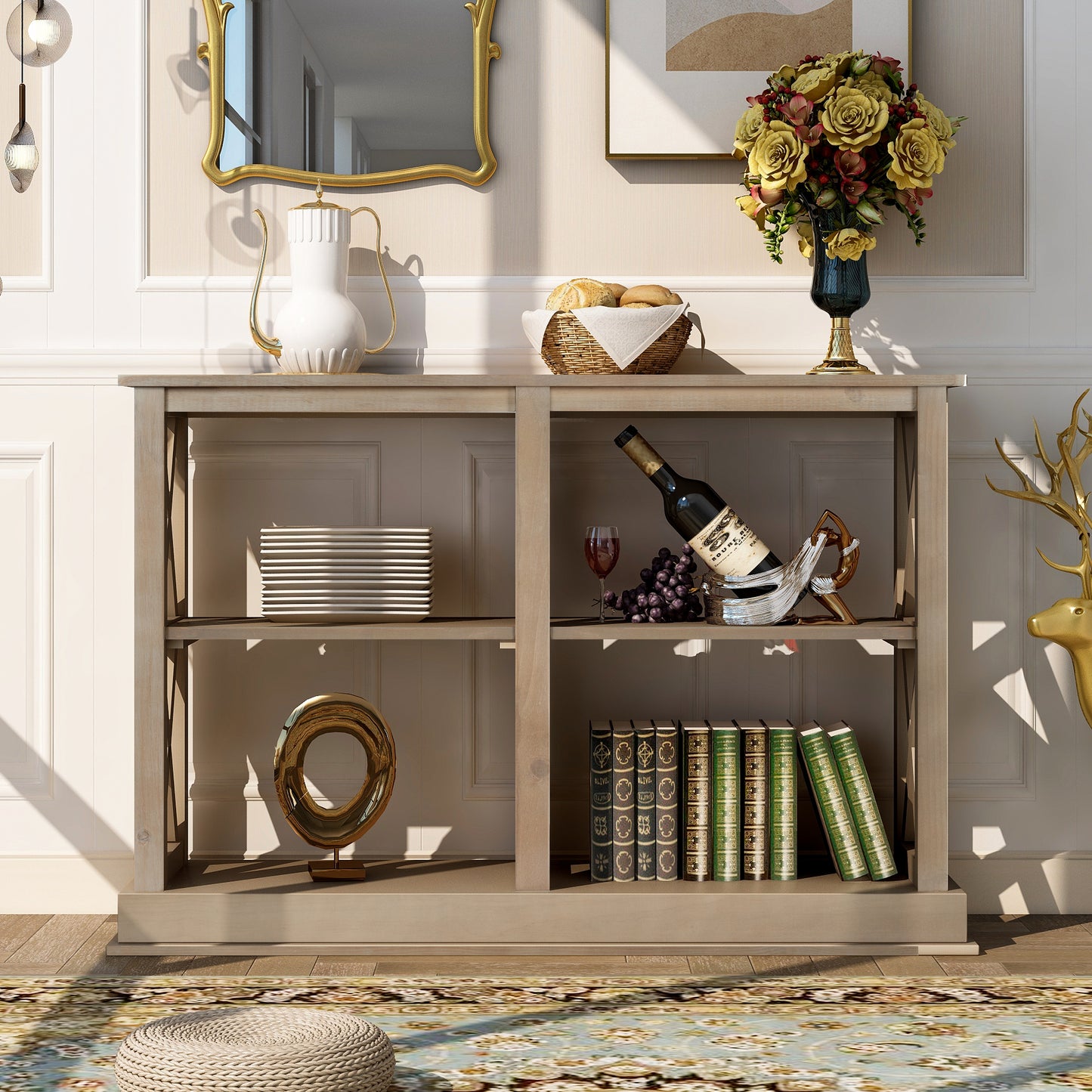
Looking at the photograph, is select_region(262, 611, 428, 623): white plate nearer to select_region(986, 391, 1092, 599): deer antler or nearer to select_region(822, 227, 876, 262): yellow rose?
select_region(822, 227, 876, 262): yellow rose

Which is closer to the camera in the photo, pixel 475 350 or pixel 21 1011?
pixel 21 1011

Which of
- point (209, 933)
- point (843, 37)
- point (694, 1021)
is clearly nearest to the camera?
point (694, 1021)

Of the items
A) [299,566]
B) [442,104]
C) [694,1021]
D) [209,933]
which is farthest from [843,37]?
[209,933]

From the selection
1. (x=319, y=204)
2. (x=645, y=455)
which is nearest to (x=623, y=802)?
(x=645, y=455)

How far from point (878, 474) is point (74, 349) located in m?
1.69

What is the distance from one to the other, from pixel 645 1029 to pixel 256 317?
1.55m

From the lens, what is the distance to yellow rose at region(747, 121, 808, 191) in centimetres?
214

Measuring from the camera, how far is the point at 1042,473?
2.45 metres

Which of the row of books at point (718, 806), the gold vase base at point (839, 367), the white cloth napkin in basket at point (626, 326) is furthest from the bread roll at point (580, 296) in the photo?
the row of books at point (718, 806)

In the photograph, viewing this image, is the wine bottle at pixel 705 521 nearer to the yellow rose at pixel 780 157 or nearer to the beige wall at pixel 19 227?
the yellow rose at pixel 780 157

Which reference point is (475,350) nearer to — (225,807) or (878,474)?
(878,474)

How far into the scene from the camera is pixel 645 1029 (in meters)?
1.77

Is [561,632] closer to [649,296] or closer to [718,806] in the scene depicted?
[718,806]

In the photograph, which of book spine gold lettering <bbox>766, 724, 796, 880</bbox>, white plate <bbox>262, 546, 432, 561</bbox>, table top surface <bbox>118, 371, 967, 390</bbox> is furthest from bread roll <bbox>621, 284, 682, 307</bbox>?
book spine gold lettering <bbox>766, 724, 796, 880</bbox>
